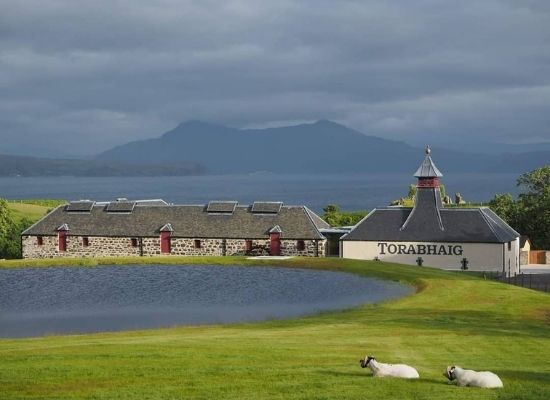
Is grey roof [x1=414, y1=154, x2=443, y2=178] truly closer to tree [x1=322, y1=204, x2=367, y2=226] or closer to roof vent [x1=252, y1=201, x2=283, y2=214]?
roof vent [x1=252, y1=201, x2=283, y2=214]

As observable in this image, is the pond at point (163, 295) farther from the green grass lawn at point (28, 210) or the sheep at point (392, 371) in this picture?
the green grass lawn at point (28, 210)

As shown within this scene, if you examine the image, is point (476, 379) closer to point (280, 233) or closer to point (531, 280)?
point (531, 280)

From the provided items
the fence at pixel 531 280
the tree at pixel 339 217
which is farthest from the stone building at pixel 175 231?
the fence at pixel 531 280

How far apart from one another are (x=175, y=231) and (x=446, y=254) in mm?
22067

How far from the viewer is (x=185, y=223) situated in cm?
6950

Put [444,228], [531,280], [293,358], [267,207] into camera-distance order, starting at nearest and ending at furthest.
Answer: [293,358] → [531,280] → [444,228] → [267,207]

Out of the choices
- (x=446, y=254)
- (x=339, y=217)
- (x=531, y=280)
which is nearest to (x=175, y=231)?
(x=339, y=217)

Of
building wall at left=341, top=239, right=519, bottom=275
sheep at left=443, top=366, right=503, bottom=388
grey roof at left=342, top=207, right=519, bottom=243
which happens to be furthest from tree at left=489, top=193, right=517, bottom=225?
sheep at left=443, top=366, right=503, bottom=388

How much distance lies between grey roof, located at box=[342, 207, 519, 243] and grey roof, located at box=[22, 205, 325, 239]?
164 inches

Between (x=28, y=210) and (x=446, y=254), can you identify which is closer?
(x=446, y=254)

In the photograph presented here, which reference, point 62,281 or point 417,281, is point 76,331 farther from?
point 417,281

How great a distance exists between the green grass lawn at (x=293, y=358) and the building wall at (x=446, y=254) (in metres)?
24.1

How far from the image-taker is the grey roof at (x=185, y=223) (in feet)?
220

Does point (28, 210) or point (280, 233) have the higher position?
Answer: point (28, 210)
